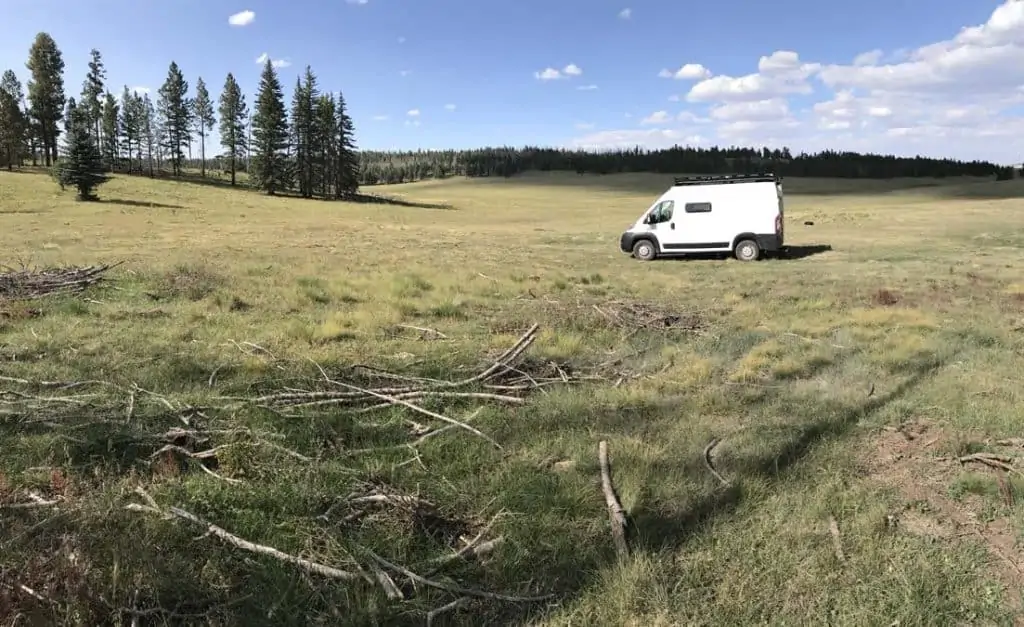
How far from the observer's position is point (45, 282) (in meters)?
12.9

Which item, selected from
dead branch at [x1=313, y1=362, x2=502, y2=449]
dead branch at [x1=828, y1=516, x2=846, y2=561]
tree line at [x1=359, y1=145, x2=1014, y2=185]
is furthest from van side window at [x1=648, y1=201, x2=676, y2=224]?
tree line at [x1=359, y1=145, x2=1014, y2=185]

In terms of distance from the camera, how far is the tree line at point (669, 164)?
121 metres

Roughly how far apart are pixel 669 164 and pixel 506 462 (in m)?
147

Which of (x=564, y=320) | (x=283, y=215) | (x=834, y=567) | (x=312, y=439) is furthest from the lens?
(x=283, y=215)

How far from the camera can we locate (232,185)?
80.9 metres

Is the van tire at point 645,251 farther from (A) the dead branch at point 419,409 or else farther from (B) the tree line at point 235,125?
(B) the tree line at point 235,125

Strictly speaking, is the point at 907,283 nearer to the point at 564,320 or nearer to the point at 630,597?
the point at 564,320

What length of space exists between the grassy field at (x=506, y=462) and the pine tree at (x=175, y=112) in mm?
90439

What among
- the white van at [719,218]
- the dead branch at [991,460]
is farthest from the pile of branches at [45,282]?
the white van at [719,218]

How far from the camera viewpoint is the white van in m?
21.8

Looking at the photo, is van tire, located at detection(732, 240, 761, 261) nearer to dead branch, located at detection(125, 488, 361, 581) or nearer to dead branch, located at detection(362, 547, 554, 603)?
dead branch, located at detection(362, 547, 554, 603)

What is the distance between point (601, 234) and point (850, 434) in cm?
3198

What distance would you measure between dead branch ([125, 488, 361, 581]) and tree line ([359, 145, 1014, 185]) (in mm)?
124776

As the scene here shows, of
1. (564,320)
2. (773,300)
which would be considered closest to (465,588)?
(564,320)
